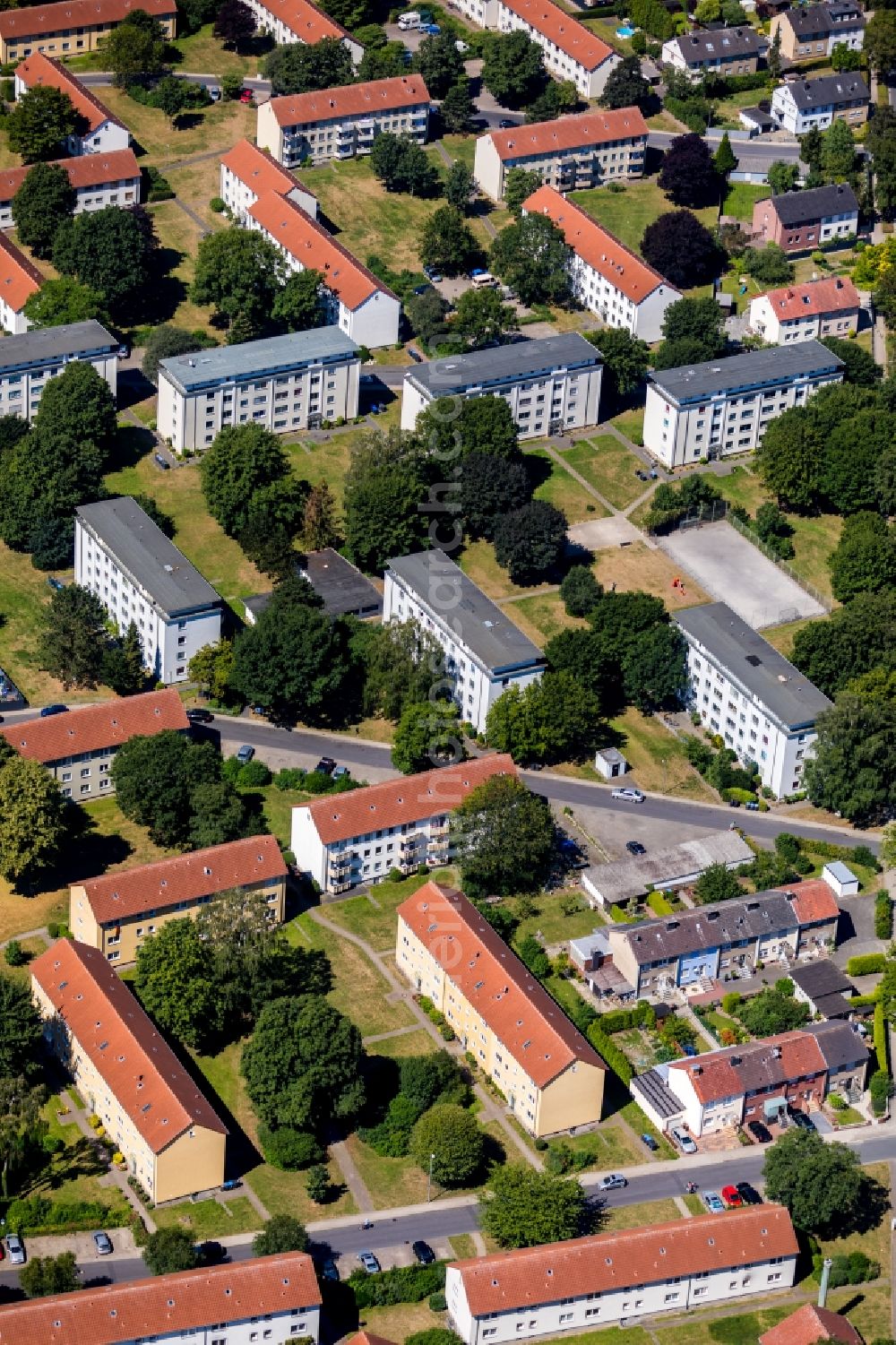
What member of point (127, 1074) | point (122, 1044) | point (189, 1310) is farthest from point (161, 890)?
point (189, 1310)

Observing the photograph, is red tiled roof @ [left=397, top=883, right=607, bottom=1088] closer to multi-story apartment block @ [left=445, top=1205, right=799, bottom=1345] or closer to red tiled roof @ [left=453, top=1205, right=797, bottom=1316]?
red tiled roof @ [left=453, top=1205, right=797, bottom=1316]

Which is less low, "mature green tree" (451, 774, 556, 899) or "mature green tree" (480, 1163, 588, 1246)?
"mature green tree" (451, 774, 556, 899)

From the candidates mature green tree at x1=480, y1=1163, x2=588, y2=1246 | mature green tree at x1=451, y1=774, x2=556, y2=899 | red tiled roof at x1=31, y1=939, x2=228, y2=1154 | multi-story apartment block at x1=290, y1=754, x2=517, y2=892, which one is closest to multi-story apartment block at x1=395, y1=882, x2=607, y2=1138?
mature green tree at x1=451, y1=774, x2=556, y2=899

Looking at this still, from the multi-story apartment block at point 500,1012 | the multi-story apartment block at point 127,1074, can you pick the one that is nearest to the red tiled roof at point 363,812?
the multi-story apartment block at point 500,1012

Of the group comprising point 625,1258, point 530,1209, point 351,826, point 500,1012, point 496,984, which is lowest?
point 625,1258

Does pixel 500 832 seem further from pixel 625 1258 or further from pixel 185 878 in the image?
pixel 625 1258

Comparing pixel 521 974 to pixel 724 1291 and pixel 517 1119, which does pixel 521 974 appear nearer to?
pixel 517 1119
